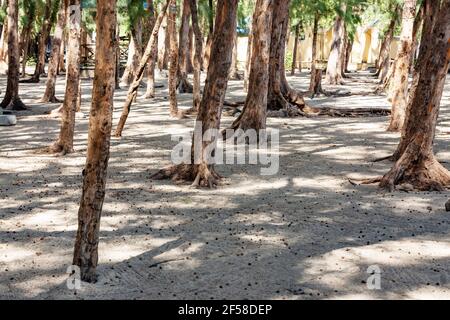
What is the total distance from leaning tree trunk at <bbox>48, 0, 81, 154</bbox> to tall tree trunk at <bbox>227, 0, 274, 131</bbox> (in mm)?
3702

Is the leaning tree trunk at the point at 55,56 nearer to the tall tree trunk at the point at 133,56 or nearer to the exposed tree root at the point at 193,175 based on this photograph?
the tall tree trunk at the point at 133,56

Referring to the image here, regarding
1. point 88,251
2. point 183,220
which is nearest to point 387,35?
point 183,220

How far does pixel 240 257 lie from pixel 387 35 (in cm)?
2627

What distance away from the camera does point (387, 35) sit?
3044cm

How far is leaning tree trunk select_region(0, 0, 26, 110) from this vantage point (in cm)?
1753

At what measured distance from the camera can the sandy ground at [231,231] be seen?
215 inches

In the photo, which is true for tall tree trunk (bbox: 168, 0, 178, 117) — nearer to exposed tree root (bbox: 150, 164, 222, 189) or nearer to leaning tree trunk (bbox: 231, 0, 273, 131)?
leaning tree trunk (bbox: 231, 0, 273, 131)

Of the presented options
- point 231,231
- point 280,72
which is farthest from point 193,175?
point 280,72

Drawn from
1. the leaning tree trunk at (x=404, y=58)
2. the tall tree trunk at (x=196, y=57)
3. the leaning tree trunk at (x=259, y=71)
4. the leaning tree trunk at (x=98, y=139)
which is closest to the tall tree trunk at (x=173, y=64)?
the tall tree trunk at (x=196, y=57)

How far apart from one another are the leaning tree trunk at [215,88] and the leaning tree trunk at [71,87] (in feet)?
10.0

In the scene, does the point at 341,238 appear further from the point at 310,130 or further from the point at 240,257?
the point at 310,130

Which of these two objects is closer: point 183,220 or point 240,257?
point 240,257

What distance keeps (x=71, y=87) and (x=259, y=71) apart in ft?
13.5

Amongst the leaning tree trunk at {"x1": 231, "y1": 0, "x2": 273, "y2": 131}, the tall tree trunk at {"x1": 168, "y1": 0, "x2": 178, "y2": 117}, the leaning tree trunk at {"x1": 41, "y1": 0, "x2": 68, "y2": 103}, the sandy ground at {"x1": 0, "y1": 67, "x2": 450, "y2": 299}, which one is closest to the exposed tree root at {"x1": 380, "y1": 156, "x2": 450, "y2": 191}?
the sandy ground at {"x1": 0, "y1": 67, "x2": 450, "y2": 299}
